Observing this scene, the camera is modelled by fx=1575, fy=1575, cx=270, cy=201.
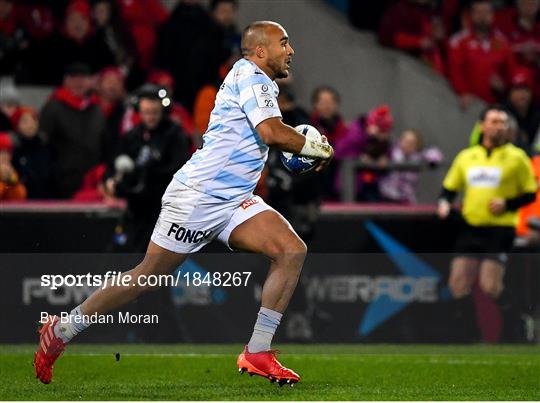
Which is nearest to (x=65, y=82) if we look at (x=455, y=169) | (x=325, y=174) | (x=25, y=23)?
(x=25, y=23)

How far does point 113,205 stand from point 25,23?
3385 millimetres

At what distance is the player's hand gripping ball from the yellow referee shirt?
4900 mm

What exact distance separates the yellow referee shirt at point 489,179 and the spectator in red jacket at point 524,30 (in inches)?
153

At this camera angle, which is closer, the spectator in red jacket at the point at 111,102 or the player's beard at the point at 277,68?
the player's beard at the point at 277,68

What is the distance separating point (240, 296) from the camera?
1359cm

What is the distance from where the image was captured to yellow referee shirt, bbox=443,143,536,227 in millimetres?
14570

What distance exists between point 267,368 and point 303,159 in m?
1.33

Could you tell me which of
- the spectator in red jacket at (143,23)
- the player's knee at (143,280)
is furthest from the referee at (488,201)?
the player's knee at (143,280)

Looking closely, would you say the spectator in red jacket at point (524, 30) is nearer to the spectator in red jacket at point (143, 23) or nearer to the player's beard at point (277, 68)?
the spectator in red jacket at point (143, 23)

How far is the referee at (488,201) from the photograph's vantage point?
14438 millimetres

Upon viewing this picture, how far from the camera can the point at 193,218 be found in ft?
33.0

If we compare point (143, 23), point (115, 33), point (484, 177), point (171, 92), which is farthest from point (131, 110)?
point (484, 177)

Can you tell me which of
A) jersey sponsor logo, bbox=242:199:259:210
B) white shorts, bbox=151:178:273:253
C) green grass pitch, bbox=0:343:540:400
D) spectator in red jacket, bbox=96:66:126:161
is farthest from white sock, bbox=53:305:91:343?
spectator in red jacket, bbox=96:66:126:161

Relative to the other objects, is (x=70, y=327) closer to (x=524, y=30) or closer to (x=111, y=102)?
(x=111, y=102)
